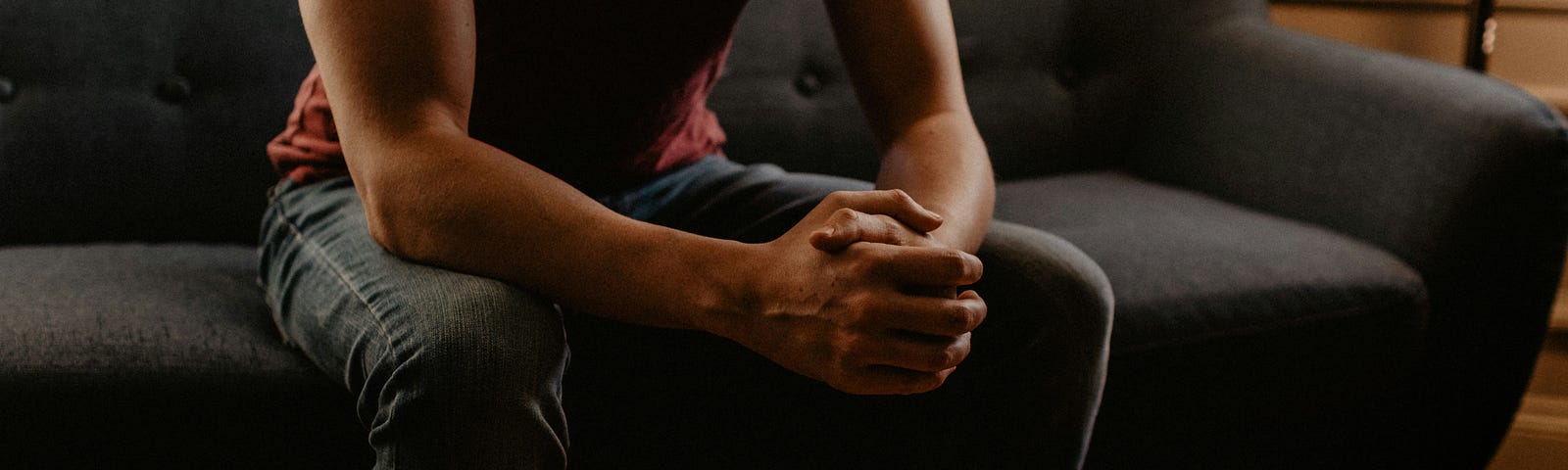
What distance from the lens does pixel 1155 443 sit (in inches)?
48.5

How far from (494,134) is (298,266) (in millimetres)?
198

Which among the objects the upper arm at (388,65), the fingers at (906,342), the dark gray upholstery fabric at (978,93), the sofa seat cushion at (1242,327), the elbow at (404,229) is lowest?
the sofa seat cushion at (1242,327)

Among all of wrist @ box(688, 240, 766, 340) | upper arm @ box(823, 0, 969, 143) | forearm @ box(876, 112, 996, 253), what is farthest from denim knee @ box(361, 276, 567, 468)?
upper arm @ box(823, 0, 969, 143)

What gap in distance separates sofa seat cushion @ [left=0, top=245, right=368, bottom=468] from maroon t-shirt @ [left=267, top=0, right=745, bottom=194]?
19cm

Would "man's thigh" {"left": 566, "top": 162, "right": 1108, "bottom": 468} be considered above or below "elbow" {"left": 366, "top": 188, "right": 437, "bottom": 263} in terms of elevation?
below

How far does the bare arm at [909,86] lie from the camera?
102cm

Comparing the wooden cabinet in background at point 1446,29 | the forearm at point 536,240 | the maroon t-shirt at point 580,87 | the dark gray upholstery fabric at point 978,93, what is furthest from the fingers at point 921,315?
the wooden cabinet in background at point 1446,29

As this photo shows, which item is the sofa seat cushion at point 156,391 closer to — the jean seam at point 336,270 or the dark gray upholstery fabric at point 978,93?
the jean seam at point 336,270

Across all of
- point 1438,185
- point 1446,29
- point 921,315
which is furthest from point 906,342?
point 1446,29

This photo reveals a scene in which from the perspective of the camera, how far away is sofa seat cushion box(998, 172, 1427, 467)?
1168mm

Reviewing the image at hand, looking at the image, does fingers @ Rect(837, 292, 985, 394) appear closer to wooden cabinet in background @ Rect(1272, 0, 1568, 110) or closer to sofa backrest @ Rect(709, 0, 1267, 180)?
sofa backrest @ Rect(709, 0, 1267, 180)

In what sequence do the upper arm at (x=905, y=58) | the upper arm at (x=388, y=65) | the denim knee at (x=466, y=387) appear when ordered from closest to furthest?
the denim knee at (x=466, y=387)
the upper arm at (x=388, y=65)
the upper arm at (x=905, y=58)

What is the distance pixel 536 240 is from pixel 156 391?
349 mm

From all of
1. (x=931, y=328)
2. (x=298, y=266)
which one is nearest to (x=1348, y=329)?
(x=931, y=328)
